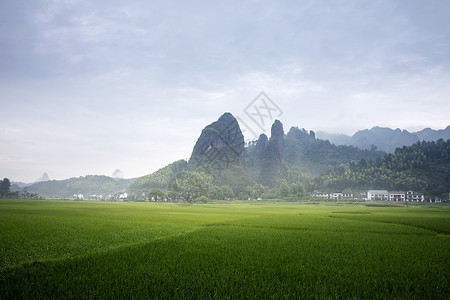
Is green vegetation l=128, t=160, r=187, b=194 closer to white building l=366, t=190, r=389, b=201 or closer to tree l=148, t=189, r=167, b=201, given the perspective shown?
tree l=148, t=189, r=167, b=201

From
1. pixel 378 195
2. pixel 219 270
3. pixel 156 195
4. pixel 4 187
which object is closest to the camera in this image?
pixel 219 270

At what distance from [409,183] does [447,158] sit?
22.8m

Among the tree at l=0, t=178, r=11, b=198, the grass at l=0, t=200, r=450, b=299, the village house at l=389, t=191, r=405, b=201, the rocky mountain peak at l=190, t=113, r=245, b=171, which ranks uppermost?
the rocky mountain peak at l=190, t=113, r=245, b=171

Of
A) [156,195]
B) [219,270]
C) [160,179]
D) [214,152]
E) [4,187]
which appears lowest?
[156,195]

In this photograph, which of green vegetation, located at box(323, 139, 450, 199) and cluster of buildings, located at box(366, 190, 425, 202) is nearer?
green vegetation, located at box(323, 139, 450, 199)

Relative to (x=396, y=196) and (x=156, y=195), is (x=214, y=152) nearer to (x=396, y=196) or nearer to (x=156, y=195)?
(x=156, y=195)

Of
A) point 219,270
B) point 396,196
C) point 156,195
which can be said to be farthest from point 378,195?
point 219,270

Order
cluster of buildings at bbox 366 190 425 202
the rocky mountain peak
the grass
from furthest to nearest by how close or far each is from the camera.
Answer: the rocky mountain peak → cluster of buildings at bbox 366 190 425 202 → the grass

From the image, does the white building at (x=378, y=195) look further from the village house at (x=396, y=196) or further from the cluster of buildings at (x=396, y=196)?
the village house at (x=396, y=196)

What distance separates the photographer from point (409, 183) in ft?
350

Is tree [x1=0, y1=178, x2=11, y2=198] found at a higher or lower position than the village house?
higher

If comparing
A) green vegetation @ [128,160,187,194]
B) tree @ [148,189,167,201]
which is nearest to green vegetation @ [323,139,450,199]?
tree @ [148,189,167,201]

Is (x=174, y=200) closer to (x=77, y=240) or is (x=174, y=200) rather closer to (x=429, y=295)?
(x=77, y=240)

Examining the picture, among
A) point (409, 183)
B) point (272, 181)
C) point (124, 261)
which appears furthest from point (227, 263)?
point (272, 181)
